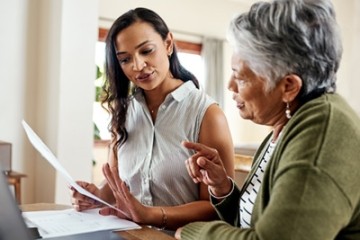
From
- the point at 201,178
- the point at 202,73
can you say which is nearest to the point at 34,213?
the point at 201,178

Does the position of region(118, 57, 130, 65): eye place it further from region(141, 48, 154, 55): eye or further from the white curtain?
the white curtain

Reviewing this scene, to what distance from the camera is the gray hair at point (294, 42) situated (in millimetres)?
847

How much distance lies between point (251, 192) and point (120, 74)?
76cm

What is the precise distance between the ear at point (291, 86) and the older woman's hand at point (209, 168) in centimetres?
27

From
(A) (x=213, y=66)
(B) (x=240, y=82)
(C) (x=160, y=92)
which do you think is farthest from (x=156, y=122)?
(A) (x=213, y=66)

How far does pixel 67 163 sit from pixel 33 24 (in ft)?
3.93

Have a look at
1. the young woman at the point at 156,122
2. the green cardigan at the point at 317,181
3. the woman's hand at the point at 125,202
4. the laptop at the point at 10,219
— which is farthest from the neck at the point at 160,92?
the laptop at the point at 10,219

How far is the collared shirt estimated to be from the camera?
1412 millimetres

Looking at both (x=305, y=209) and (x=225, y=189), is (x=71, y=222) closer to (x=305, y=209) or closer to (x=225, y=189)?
(x=225, y=189)

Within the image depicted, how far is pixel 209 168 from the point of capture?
1116 millimetres

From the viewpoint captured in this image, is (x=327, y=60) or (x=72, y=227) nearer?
(x=327, y=60)

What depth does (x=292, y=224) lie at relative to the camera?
2.38ft

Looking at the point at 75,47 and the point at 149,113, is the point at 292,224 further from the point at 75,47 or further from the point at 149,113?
the point at 75,47

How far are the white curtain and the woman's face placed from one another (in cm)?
461
